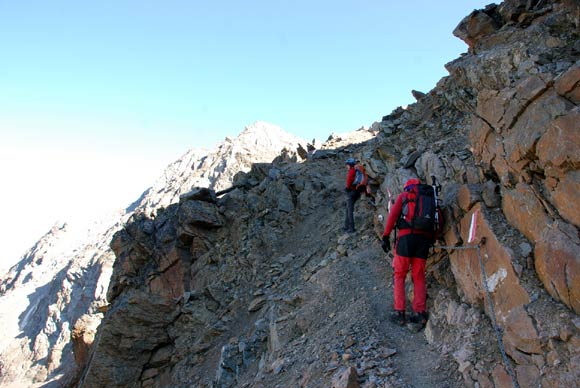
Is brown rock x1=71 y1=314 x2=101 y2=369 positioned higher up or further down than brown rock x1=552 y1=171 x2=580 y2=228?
higher up

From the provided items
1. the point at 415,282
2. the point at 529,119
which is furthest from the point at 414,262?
the point at 529,119

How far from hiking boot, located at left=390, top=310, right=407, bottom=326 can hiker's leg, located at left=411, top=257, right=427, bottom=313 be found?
26 centimetres

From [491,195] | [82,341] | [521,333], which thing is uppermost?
[82,341]

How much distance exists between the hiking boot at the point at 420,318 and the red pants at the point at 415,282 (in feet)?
0.21

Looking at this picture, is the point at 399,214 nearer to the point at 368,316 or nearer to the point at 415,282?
the point at 415,282

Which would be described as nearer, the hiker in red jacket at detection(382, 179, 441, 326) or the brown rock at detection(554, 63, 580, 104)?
the brown rock at detection(554, 63, 580, 104)

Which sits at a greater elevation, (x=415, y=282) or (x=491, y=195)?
(x=491, y=195)

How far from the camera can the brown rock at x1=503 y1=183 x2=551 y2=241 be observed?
231 inches

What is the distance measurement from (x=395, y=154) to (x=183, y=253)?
1044cm

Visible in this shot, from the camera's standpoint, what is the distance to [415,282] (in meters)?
7.50

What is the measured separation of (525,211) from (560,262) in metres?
1.18

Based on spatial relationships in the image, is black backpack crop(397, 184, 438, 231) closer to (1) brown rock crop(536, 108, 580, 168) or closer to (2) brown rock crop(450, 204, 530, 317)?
(2) brown rock crop(450, 204, 530, 317)

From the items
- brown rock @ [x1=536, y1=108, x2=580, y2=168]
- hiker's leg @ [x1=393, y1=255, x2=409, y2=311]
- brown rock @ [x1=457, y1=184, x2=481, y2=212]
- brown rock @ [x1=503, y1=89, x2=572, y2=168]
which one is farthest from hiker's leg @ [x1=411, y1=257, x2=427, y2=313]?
brown rock @ [x1=536, y1=108, x2=580, y2=168]

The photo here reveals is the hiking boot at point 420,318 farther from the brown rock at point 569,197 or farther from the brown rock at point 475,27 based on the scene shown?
the brown rock at point 475,27
